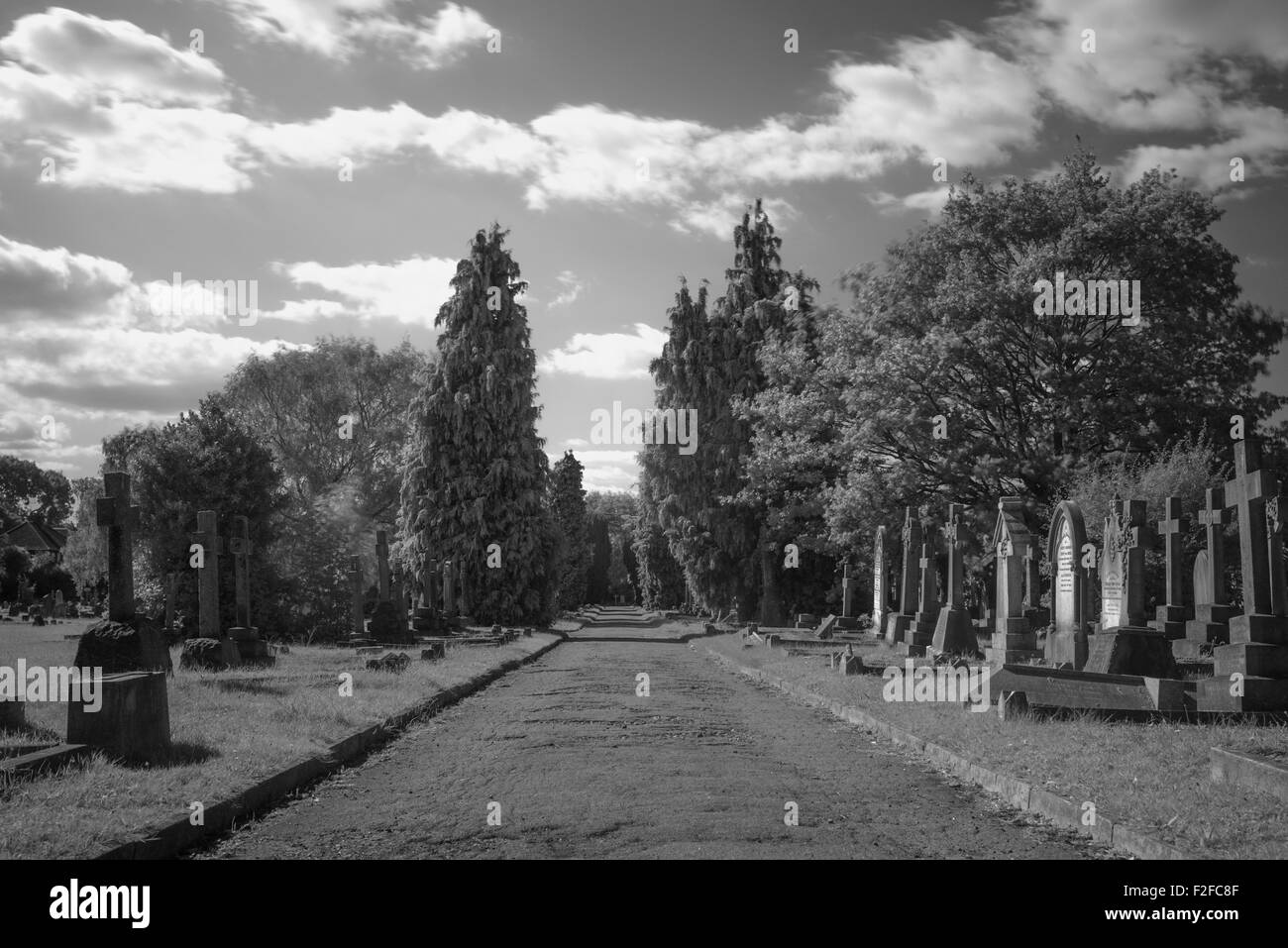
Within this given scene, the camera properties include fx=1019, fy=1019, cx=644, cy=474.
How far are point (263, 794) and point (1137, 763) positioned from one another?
22.1 feet

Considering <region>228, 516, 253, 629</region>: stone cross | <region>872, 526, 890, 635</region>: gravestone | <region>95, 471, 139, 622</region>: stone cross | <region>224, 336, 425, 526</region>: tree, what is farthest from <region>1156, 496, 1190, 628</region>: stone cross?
<region>224, 336, 425, 526</region>: tree

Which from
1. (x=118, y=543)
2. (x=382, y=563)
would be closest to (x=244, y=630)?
(x=118, y=543)

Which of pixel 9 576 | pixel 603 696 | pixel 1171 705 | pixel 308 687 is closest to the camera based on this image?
pixel 1171 705

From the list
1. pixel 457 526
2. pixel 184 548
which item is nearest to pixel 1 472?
pixel 457 526

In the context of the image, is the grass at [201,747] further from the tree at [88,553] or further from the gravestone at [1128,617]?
the tree at [88,553]

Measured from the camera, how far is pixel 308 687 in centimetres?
1388

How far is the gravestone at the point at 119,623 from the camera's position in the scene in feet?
39.2

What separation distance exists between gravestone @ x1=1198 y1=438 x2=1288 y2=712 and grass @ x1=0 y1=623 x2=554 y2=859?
9.37m

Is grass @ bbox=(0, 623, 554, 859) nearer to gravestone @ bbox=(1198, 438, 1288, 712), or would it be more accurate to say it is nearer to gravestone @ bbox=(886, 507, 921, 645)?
gravestone @ bbox=(1198, 438, 1288, 712)

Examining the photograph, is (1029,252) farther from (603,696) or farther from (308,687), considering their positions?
(308,687)

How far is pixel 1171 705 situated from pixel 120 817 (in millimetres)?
9791

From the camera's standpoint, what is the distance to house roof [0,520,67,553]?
7325 centimetres

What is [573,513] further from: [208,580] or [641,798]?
[641,798]

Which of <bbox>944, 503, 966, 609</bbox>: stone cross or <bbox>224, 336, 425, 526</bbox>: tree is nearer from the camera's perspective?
<bbox>944, 503, 966, 609</bbox>: stone cross
